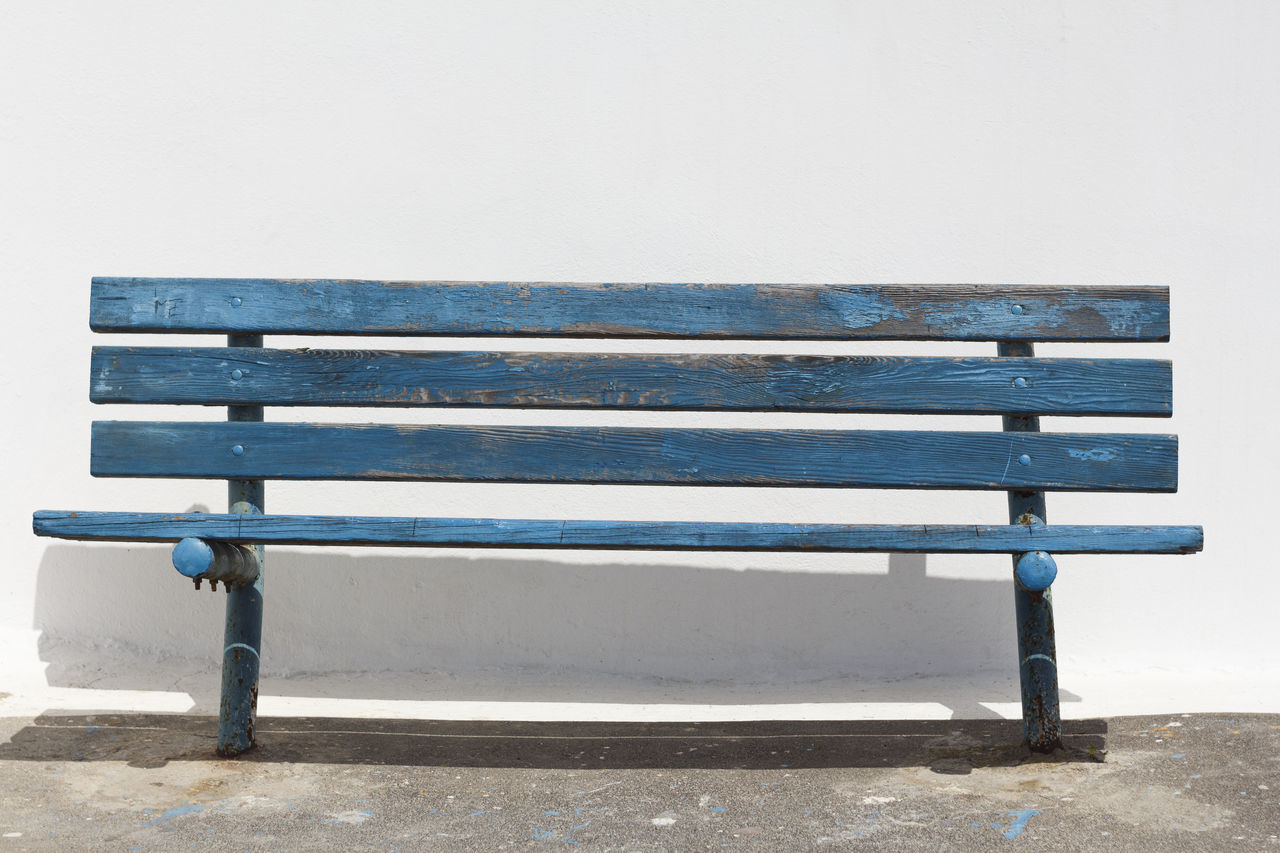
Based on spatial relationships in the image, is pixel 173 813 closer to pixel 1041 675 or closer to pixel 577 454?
pixel 577 454

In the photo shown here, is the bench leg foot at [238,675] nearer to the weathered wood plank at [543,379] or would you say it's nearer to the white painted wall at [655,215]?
the weathered wood plank at [543,379]

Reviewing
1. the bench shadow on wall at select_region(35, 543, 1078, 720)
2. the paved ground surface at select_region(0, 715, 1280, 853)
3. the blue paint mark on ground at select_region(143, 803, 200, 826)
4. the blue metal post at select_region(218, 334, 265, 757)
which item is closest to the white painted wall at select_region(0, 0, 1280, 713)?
the bench shadow on wall at select_region(35, 543, 1078, 720)

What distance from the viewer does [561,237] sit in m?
3.19

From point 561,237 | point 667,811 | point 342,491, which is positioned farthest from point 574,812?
point 561,237

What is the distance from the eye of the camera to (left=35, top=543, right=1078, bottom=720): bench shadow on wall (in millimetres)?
3168

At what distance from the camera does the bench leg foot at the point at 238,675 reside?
2445 millimetres

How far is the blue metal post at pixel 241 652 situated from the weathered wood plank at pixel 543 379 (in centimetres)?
12

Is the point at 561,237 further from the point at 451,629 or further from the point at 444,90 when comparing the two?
the point at 451,629

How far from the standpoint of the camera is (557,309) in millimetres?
2477

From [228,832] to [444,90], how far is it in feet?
7.01

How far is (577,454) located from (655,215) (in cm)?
105

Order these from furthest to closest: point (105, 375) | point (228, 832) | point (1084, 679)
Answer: point (1084, 679), point (105, 375), point (228, 832)

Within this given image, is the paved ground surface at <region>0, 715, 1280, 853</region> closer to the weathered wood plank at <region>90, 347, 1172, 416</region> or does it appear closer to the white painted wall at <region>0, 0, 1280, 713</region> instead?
the white painted wall at <region>0, 0, 1280, 713</region>

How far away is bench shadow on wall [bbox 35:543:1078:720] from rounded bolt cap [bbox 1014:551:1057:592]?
96cm
